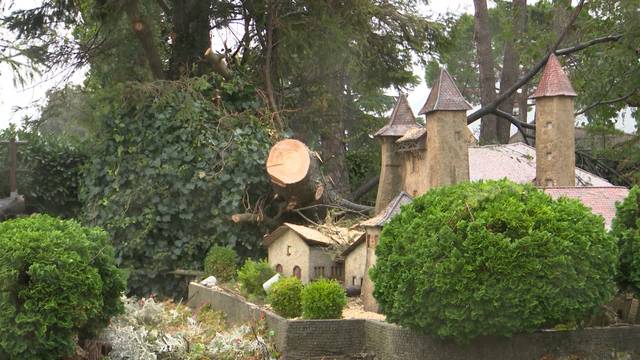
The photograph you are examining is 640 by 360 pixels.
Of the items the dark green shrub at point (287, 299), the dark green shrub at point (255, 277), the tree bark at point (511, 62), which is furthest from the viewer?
the tree bark at point (511, 62)

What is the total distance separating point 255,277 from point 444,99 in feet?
10.0

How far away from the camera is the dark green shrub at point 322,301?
848cm

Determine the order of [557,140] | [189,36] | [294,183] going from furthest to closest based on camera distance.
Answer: [189,36]
[294,183]
[557,140]

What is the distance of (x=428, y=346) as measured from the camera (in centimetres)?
781

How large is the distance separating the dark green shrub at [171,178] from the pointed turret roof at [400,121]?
2.44 meters

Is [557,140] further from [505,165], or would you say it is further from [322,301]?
[322,301]

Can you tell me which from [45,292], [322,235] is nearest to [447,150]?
[322,235]

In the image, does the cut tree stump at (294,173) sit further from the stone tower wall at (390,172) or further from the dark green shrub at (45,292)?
the dark green shrub at (45,292)

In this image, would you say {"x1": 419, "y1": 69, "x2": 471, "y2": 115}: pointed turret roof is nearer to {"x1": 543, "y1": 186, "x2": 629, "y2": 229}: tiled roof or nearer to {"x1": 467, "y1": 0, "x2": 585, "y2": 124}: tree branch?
{"x1": 543, "y1": 186, "x2": 629, "y2": 229}: tiled roof

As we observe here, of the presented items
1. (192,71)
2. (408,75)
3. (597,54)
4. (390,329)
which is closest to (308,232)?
(390,329)

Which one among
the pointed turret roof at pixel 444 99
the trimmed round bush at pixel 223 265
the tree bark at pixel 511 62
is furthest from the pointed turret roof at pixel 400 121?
the tree bark at pixel 511 62

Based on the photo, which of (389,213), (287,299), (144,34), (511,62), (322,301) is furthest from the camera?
(511,62)

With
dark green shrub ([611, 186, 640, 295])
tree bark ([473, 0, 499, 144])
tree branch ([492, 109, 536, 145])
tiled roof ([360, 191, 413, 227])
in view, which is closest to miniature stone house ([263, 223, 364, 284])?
tiled roof ([360, 191, 413, 227])

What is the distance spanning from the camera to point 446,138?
969 cm
